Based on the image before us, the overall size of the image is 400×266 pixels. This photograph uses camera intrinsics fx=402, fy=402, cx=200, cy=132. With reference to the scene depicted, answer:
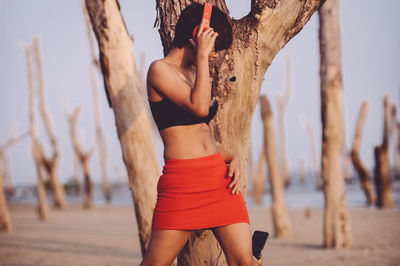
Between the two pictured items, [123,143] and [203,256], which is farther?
[123,143]

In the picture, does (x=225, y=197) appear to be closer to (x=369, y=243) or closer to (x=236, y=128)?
(x=236, y=128)

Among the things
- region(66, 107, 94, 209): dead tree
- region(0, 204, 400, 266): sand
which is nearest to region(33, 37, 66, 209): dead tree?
region(66, 107, 94, 209): dead tree

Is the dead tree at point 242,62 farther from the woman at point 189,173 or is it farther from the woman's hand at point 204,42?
the woman's hand at point 204,42

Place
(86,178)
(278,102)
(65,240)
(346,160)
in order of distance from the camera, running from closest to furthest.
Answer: (65,240) → (86,178) → (278,102) → (346,160)

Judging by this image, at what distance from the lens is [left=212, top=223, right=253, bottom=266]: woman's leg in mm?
1941

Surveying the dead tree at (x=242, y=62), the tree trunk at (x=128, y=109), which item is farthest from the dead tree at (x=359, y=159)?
the dead tree at (x=242, y=62)

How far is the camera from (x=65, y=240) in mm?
8523

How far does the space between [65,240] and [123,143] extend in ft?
18.6

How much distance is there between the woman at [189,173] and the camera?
191 centimetres

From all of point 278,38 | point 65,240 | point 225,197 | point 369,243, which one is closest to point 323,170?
point 369,243

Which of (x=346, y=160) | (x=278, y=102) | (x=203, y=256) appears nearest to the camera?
(x=203, y=256)

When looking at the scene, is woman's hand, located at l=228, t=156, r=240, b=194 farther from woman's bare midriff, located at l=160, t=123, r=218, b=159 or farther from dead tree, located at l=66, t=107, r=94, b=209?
dead tree, located at l=66, t=107, r=94, b=209

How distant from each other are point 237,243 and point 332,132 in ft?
16.0

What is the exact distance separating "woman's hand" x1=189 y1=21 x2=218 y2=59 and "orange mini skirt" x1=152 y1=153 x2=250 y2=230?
51 cm
